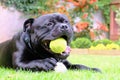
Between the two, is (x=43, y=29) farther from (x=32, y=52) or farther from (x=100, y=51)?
(x=100, y=51)

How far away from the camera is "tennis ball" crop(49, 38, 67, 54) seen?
3910 millimetres

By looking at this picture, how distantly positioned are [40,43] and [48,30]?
0.57 ft

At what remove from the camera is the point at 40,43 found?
13.5 feet

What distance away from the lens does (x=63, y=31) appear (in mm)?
3971

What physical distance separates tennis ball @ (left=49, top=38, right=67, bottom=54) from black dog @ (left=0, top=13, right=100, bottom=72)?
45 mm

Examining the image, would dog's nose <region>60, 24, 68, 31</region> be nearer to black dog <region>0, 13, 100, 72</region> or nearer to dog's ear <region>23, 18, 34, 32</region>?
black dog <region>0, 13, 100, 72</region>

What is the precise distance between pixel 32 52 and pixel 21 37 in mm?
266

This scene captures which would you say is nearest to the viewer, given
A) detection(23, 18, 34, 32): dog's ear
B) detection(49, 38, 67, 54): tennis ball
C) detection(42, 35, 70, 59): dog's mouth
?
detection(49, 38, 67, 54): tennis ball

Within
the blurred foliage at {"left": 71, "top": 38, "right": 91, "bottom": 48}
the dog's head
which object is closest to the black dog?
the dog's head

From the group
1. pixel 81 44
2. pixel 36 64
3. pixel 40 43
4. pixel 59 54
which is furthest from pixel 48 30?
pixel 81 44

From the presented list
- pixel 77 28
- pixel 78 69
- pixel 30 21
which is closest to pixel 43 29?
Result: pixel 30 21

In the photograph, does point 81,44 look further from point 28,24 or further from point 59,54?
point 59,54

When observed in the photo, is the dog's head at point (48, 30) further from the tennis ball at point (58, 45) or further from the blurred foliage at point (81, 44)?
the blurred foliage at point (81, 44)

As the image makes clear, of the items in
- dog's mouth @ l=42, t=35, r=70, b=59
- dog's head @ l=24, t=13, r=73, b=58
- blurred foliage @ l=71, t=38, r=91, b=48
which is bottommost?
blurred foliage @ l=71, t=38, r=91, b=48
